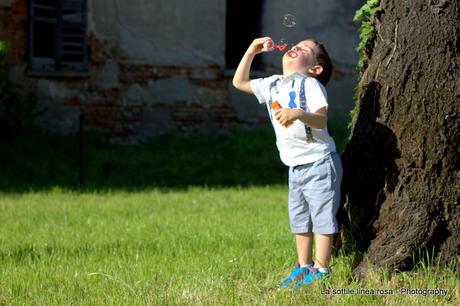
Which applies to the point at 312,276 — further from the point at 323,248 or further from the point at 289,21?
the point at 289,21

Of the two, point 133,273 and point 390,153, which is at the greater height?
point 390,153

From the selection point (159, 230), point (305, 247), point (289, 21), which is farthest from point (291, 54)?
point (159, 230)

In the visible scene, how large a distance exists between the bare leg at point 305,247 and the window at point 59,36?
9.95 m


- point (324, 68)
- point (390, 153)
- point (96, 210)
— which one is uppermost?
point (324, 68)

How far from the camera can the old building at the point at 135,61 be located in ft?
45.0

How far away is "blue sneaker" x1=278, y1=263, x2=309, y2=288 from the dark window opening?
11.3 meters

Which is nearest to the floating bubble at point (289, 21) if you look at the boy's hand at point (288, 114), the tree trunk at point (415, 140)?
the tree trunk at point (415, 140)

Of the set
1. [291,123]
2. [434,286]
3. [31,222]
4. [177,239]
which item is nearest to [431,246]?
[434,286]

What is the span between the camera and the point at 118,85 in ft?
46.6

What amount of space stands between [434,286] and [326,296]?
22.7 inches

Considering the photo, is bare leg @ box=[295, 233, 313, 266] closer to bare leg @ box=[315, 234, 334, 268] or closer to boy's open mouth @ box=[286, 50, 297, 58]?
bare leg @ box=[315, 234, 334, 268]

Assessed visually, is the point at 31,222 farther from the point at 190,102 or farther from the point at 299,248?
the point at 190,102

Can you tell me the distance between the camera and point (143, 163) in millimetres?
12891

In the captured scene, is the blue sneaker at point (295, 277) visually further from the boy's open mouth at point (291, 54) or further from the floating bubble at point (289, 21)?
the floating bubble at point (289, 21)
